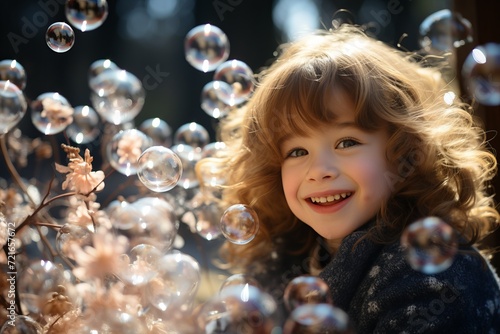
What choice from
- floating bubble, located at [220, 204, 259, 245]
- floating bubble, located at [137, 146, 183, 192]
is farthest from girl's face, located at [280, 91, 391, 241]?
floating bubble, located at [137, 146, 183, 192]

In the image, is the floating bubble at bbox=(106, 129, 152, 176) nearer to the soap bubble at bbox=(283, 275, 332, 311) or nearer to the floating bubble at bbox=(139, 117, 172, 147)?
the floating bubble at bbox=(139, 117, 172, 147)

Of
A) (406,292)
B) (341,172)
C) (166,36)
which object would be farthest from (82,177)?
(166,36)

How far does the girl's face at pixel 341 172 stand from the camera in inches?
43.9

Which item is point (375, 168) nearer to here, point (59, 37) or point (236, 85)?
point (236, 85)

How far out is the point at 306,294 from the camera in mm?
935

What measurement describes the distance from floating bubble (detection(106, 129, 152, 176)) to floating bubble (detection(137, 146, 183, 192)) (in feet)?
0.09

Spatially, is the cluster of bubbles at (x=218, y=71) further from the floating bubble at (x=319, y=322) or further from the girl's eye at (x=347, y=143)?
the floating bubble at (x=319, y=322)

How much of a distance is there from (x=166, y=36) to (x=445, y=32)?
127 inches

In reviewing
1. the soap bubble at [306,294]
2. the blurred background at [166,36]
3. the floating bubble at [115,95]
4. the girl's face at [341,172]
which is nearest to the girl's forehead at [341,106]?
the girl's face at [341,172]

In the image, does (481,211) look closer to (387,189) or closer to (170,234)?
(387,189)

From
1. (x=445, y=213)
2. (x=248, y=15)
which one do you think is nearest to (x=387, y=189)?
(x=445, y=213)

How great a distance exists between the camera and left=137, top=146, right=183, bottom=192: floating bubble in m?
1.17

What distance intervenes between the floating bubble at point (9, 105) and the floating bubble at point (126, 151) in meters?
0.17

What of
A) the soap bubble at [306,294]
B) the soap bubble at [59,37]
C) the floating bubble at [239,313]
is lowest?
the soap bubble at [306,294]
